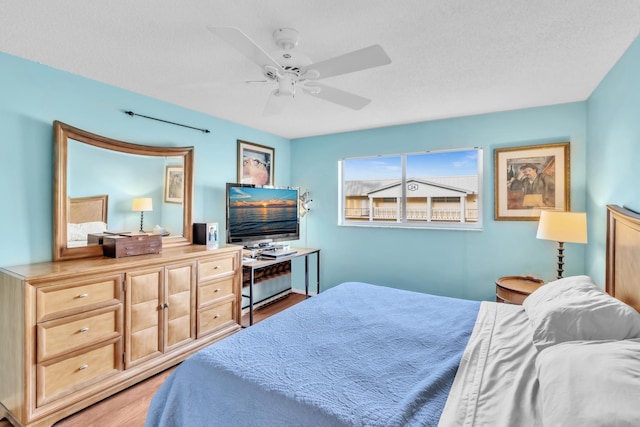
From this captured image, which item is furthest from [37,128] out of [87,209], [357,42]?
[357,42]

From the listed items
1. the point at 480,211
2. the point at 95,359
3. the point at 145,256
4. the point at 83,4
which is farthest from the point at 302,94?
the point at 95,359

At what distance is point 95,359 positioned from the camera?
213 cm

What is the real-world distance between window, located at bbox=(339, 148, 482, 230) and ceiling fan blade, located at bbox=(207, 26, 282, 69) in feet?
8.61

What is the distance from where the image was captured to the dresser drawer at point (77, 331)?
1895 millimetres

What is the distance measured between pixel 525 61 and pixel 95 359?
3594 mm

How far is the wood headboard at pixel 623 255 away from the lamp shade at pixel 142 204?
3523 millimetres

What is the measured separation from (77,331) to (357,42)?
2556 millimetres

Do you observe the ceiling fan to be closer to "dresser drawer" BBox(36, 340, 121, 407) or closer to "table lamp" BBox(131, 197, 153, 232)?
"table lamp" BBox(131, 197, 153, 232)

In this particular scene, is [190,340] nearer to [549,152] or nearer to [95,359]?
[95,359]

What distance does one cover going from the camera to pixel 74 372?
2029mm

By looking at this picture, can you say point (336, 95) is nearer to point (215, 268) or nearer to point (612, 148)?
point (215, 268)

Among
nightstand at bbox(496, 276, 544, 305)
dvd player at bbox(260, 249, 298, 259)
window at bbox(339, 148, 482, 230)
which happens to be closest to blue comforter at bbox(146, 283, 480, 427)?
nightstand at bbox(496, 276, 544, 305)

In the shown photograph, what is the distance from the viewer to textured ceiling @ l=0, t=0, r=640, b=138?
62.9 inches

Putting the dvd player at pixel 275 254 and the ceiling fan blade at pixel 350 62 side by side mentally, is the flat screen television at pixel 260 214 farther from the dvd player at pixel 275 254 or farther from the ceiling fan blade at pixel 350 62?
the ceiling fan blade at pixel 350 62
